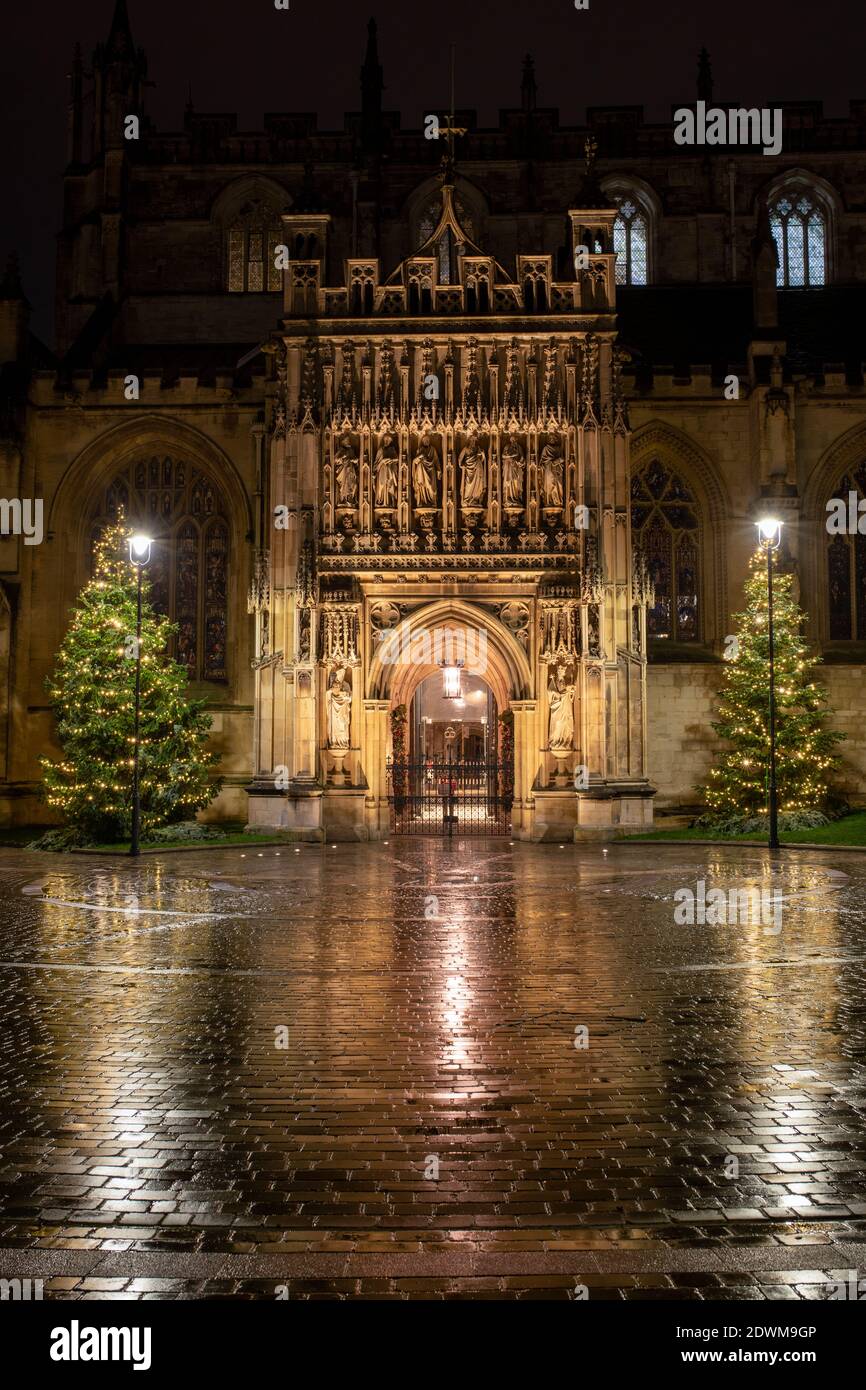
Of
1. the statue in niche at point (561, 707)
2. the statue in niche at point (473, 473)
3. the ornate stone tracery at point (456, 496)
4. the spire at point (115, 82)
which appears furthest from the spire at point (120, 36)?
the statue in niche at point (561, 707)

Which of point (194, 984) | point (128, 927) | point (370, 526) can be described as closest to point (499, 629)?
point (370, 526)

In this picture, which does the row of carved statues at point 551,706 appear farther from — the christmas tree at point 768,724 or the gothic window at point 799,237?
the gothic window at point 799,237

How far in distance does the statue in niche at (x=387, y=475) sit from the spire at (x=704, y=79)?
831 inches

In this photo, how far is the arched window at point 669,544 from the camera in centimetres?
3319

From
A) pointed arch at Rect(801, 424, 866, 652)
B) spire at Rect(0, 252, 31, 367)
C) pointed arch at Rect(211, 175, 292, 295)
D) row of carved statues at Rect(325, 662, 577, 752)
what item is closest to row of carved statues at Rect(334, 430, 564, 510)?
row of carved statues at Rect(325, 662, 577, 752)

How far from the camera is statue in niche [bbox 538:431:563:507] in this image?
1131 inches

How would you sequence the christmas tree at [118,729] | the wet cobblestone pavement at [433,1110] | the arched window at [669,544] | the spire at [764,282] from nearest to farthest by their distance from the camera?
the wet cobblestone pavement at [433,1110] < the christmas tree at [118,729] < the spire at [764,282] < the arched window at [669,544]

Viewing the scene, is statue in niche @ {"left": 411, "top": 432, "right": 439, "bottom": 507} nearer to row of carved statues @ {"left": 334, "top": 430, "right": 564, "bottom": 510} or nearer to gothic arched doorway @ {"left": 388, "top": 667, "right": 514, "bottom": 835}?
row of carved statues @ {"left": 334, "top": 430, "right": 564, "bottom": 510}

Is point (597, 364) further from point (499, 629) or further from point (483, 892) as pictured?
point (483, 892)

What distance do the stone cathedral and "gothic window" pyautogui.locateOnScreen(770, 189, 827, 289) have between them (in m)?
0.14

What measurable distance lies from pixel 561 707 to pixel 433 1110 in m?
22.5

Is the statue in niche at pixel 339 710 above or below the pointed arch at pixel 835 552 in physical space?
below

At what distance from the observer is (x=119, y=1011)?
8.20 metres
